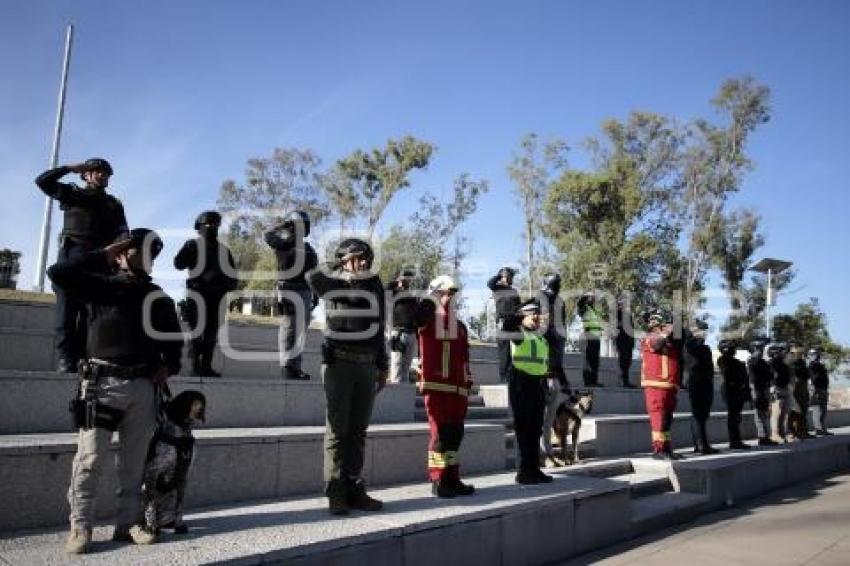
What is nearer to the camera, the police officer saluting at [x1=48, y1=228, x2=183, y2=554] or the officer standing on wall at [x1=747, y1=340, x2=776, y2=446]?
the police officer saluting at [x1=48, y1=228, x2=183, y2=554]

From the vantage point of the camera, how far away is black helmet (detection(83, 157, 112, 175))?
17.1 feet

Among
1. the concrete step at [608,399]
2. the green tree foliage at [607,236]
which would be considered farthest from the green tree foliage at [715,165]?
the concrete step at [608,399]

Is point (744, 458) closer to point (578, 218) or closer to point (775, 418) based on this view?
point (775, 418)

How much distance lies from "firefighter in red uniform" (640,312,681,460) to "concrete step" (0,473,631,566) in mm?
2432

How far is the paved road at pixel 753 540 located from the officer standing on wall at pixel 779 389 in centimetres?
389

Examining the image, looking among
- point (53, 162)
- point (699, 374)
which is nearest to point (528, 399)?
point (699, 374)

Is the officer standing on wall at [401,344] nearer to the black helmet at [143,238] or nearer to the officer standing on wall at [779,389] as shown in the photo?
the black helmet at [143,238]

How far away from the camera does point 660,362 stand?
842cm

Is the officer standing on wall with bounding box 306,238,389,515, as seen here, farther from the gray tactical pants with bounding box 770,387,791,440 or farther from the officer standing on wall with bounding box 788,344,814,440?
the officer standing on wall with bounding box 788,344,814,440

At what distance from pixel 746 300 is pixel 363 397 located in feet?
108

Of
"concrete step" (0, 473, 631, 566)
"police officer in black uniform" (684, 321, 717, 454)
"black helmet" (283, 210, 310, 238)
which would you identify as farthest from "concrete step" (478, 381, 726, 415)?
"black helmet" (283, 210, 310, 238)

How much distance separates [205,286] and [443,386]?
3.01m

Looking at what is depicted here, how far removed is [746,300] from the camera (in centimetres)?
3306

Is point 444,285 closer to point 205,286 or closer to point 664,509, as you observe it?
point 205,286
